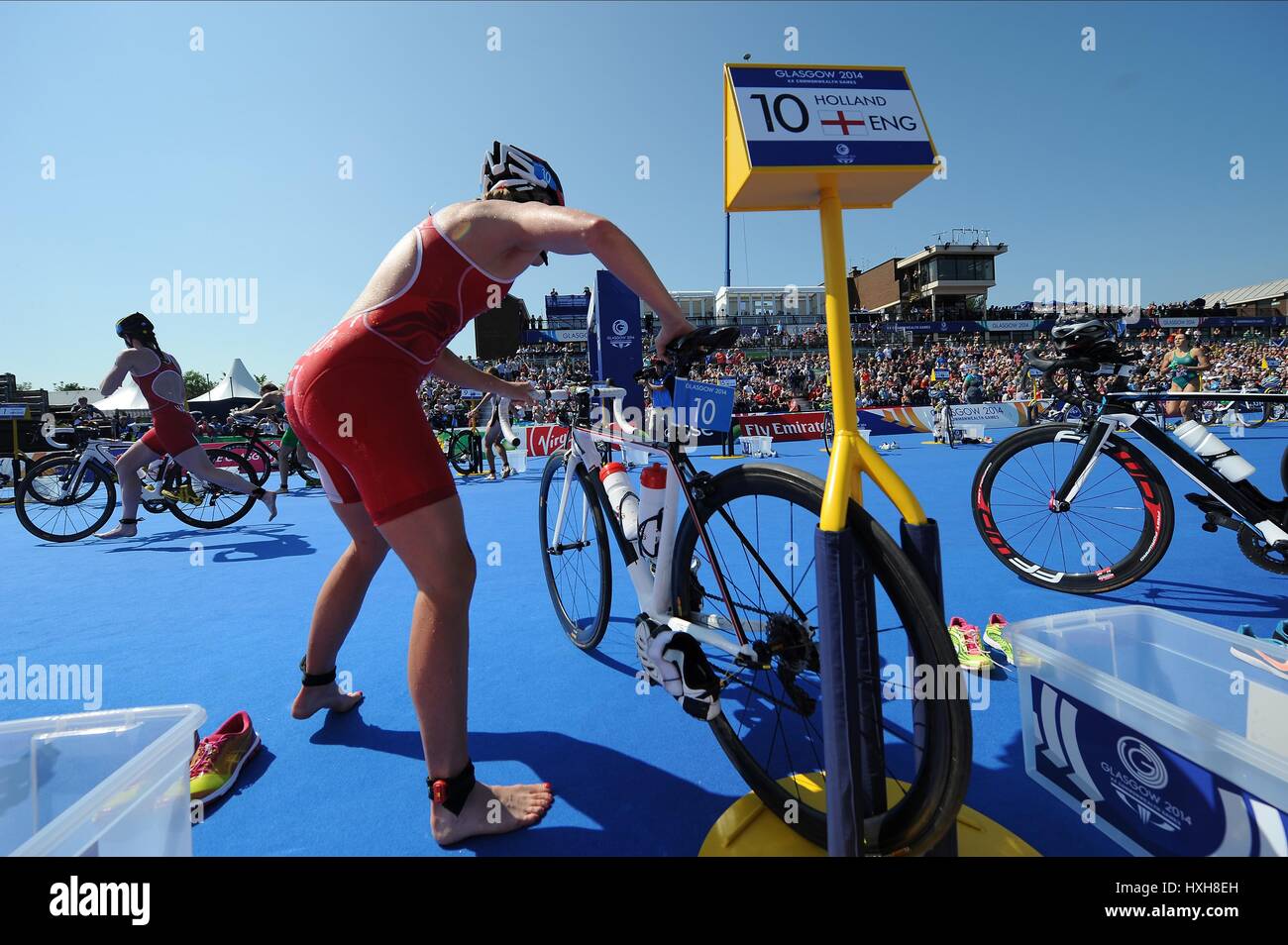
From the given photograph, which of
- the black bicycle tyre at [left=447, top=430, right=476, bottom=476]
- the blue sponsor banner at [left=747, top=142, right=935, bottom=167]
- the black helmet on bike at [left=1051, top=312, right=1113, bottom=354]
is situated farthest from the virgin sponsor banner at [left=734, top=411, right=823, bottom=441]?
the blue sponsor banner at [left=747, top=142, right=935, bottom=167]

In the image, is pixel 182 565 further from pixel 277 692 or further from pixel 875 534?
pixel 875 534

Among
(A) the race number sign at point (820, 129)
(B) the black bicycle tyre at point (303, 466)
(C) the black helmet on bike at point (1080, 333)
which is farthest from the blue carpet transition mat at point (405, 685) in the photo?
(B) the black bicycle tyre at point (303, 466)

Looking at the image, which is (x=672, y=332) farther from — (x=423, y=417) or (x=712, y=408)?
(x=712, y=408)

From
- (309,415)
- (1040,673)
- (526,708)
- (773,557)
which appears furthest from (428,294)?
(773,557)

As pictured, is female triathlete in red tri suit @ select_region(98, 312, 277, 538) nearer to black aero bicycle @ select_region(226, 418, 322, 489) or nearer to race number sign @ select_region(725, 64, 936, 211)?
black aero bicycle @ select_region(226, 418, 322, 489)

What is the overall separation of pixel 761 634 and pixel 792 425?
44.7ft

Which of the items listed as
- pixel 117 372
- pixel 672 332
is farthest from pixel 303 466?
pixel 672 332

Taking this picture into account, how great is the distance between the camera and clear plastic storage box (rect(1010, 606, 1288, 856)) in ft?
3.54

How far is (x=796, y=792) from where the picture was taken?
155cm

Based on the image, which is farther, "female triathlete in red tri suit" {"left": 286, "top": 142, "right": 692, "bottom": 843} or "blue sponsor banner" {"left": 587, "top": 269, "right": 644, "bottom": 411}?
"blue sponsor banner" {"left": 587, "top": 269, "right": 644, "bottom": 411}

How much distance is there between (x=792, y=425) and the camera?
48.8ft

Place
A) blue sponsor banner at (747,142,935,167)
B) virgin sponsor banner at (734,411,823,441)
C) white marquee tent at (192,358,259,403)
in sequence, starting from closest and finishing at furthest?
1. blue sponsor banner at (747,142,935,167)
2. virgin sponsor banner at (734,411,823,441)
3. white marquee tent at (192,358,259,403)

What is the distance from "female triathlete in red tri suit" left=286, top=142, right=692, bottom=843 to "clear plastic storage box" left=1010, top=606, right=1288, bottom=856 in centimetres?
134

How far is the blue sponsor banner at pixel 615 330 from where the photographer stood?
1035 centimetres
